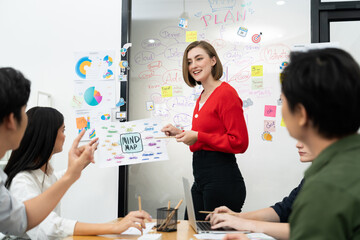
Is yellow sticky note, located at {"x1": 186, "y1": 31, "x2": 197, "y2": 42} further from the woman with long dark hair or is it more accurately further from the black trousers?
the woman with long dark hair

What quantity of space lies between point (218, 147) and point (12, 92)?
118cm

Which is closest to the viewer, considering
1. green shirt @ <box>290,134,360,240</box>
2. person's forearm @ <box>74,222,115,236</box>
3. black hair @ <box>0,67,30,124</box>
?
green shirt @ <box>290,134,360,240</box>

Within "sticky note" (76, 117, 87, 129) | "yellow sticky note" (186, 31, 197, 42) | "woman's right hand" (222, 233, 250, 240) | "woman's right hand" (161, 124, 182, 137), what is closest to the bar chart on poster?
"yellow sticky note" (186, 31, 197, 42)

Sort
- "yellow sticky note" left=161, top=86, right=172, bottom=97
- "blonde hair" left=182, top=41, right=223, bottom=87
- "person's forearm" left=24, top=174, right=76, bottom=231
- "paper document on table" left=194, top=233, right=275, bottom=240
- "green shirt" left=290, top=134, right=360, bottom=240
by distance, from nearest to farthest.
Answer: "green shirt" left=290, top=134, right=360, bottom=240 < "person's forearm" left=24, top=174, right=76, bottom=231 < "paper document on table" left=194, top=233, right=275, bottom=240 < "blonde hair" left=182, top=41, right=223, bottom=87 < "yellow sticky note" left=161, top=86, right=172, bottom=97

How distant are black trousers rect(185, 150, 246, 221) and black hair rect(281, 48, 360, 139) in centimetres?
119

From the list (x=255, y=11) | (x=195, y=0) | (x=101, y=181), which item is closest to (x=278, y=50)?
(x=255, y=11)

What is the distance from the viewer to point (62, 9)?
10.5 feet

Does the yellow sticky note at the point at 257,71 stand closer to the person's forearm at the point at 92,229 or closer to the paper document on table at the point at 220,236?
the paper document on table at the point at 220,236

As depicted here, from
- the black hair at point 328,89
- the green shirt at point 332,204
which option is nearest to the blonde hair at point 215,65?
the black hair at point 328,89

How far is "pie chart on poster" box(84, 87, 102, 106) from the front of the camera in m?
3.03

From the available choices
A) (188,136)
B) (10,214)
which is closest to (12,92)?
(10,214)

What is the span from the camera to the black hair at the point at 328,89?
719 millimetres

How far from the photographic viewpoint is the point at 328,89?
715 mm

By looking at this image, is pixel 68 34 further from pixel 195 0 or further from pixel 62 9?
pixel 195 0
